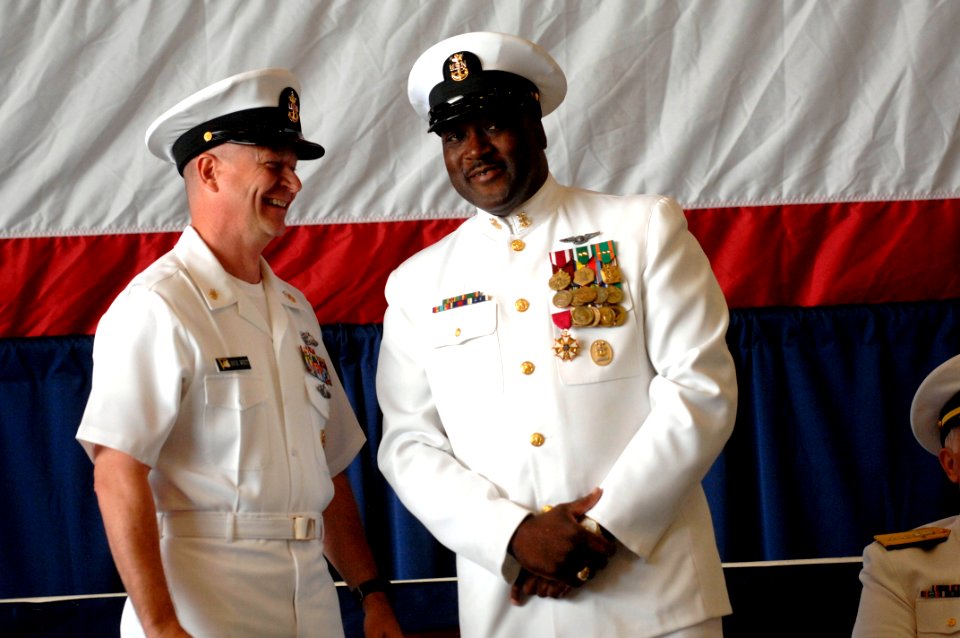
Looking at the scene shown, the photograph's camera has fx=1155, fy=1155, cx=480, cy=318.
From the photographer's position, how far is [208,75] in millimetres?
3117

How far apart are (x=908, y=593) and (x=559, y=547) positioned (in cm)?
78

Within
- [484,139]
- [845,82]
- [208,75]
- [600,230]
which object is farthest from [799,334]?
[208,75]

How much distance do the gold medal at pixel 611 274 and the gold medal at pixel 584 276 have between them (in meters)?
0.02

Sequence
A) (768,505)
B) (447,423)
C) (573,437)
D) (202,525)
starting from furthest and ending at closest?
(768,505), (447,423), (573,437), (202,525)

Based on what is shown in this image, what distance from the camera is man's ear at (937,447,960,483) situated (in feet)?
7.39

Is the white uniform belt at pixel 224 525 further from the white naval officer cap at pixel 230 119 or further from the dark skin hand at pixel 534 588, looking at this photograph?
the white naval officer cap at pixel 230 119

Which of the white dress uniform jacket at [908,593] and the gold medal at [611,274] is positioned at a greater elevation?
the gold medal at [611,274]

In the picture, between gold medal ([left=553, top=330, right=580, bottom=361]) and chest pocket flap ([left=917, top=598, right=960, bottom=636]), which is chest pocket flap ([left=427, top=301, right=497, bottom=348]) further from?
chest pocket flap ([left=917, top=598, right=960, bottom=636])

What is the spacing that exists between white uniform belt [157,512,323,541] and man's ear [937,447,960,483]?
4.23 ft

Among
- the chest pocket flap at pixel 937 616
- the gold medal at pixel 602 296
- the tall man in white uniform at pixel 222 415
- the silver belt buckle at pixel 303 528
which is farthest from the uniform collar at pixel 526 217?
the chest pocket flap at pixel 937 616

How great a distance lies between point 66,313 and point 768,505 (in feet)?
6.30

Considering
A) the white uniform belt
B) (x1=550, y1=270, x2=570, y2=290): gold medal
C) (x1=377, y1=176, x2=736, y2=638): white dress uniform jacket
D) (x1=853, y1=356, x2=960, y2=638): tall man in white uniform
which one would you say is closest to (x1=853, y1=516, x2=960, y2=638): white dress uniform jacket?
(x1=853, y1=356, x2=960, y2=638): tall man in white uniform

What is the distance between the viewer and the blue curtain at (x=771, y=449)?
302cm

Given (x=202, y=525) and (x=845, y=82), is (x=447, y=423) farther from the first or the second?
(x=845, y=82)
